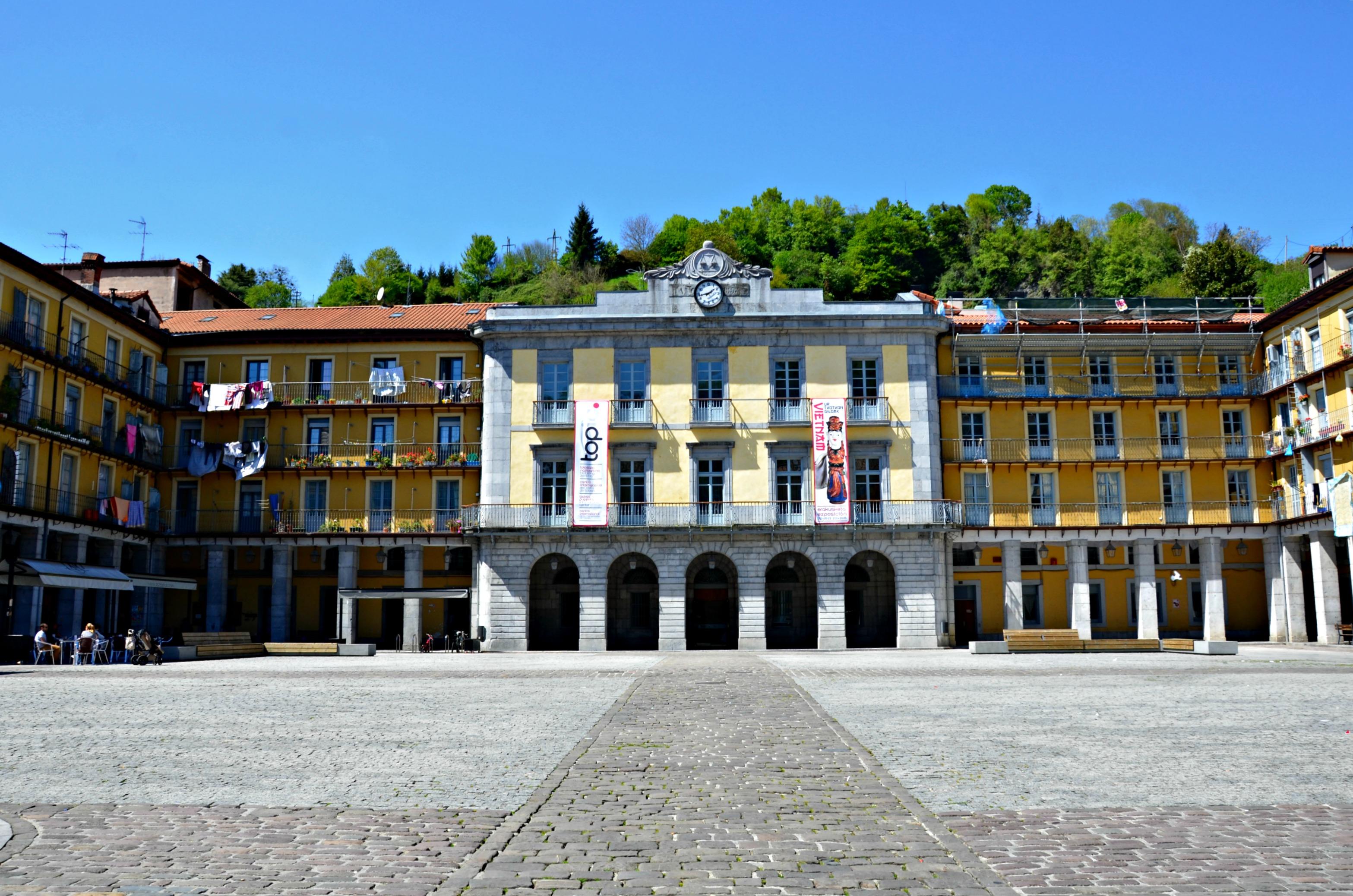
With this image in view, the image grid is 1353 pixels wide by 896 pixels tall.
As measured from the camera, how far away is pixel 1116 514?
161 feet

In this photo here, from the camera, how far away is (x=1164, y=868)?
7.79 meters

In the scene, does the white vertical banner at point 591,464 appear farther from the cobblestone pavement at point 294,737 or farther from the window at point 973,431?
the cobblestone pavement at point 294,737

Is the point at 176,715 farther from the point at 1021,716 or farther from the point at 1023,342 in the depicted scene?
the point at 1023,342

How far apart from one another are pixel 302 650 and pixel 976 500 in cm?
2675

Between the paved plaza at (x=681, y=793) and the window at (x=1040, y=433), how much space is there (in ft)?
94.4

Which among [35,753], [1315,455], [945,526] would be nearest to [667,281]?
[945,526]

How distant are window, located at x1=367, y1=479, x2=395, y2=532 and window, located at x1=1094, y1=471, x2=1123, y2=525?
95.1ft

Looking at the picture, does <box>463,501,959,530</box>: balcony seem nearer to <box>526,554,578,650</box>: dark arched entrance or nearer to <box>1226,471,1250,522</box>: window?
<box>526,554,578,650</box>: dark arched entrance

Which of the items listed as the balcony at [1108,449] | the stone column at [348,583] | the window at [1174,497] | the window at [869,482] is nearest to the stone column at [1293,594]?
the window at [1174,497]

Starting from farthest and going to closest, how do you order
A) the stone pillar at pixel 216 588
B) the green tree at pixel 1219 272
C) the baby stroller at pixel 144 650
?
the green tree at pixel 1219 272
the stone pillar at pixel 216 588
the baby stroller at pixel 144 650

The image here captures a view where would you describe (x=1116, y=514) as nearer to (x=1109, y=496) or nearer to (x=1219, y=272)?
(x=1109, y=496)

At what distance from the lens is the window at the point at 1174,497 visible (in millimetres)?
49062

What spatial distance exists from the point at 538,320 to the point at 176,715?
3109 centimetres

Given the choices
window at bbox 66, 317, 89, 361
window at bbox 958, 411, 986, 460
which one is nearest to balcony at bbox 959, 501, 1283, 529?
window at bbox 958, 411, 986, 460
